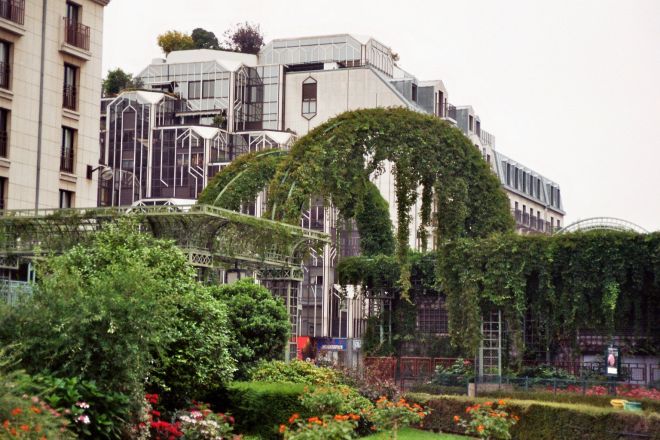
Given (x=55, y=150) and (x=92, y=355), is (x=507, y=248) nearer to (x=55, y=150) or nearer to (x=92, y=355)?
(x=55, y=150)

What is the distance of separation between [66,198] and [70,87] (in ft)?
14.7

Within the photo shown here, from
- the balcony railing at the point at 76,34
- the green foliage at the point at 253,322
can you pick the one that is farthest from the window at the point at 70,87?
the green foliage at the point at 253,322

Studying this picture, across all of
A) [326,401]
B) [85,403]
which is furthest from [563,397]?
[85,403]

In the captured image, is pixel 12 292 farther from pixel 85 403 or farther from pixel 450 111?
pixel 450 111

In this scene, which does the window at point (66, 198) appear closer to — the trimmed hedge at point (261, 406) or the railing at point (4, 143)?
the railing at point (4, 143)

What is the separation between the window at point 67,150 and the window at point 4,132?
3404mm

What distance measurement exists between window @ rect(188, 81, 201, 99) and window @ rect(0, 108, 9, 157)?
30.7 meters

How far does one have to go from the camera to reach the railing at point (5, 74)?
136ft

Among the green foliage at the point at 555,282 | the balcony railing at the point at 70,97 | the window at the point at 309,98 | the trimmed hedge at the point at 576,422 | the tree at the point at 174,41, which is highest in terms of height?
the tree at the point at 174,41

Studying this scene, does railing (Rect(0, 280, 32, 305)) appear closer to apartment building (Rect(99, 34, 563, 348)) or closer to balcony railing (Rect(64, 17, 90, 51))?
balcony railing (Rect(64, 17, 90, 51))

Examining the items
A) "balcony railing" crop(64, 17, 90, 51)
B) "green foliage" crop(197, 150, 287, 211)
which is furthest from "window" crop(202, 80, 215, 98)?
"green foliage" crop(197, 150, 287, 211)

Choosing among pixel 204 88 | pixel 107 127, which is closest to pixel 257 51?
pixel 204 88

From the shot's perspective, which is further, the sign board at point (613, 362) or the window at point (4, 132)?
the window at point (4, 132)

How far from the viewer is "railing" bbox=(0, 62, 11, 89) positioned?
41.6m
